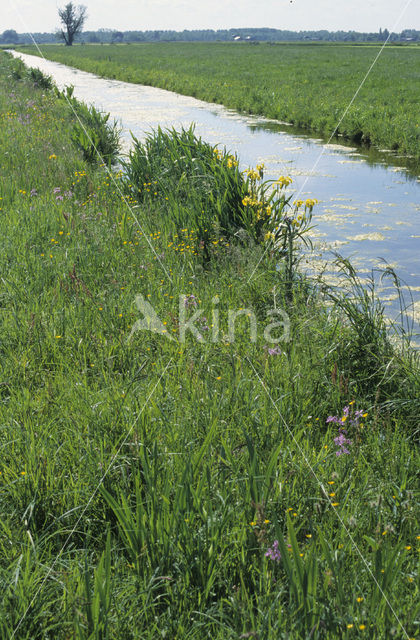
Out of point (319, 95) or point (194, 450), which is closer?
point (194, 450)

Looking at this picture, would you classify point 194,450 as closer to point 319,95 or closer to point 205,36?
point 319,95

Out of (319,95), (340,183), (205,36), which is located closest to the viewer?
(340,183)

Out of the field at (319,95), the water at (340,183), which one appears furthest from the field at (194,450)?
the field at (319,95)

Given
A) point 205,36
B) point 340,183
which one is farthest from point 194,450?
point 205,36

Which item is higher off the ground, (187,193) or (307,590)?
(187,193)

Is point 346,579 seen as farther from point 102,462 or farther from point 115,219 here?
point 115,219

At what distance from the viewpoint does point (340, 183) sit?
8.99 metres

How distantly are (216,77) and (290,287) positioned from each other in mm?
24017

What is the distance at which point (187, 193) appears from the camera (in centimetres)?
602

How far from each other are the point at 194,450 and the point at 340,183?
24.7 feet

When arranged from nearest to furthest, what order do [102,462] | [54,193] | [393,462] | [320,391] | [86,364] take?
1. [102,462]
2. [393,462]
3. [320,391]
4. [86,364]
5. [54,193]

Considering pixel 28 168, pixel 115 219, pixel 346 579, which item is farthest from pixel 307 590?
pixel 28 168

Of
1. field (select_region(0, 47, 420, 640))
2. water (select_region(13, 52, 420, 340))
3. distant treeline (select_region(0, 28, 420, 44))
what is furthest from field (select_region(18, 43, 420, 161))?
distant treeline (select_region(0, 28, 420, 44))

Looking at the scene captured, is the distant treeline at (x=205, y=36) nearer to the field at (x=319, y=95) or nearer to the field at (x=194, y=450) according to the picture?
the field at (x=319, y=95)
